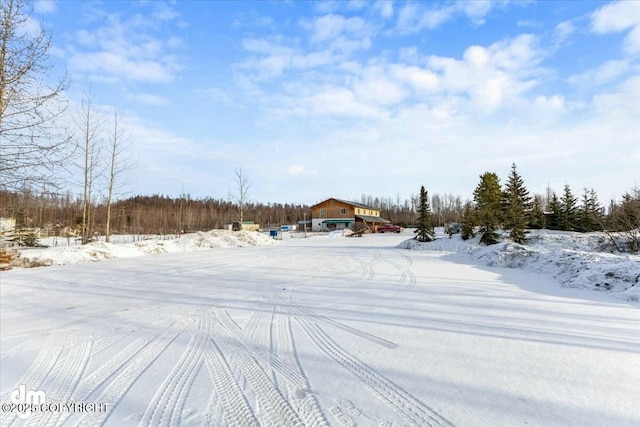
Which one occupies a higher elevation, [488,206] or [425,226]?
[488,206]

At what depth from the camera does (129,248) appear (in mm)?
17969

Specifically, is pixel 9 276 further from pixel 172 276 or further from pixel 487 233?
pixel 487 233

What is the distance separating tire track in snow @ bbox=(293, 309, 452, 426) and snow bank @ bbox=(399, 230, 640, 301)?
21.0ft

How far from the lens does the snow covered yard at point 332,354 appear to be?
255 centimetres

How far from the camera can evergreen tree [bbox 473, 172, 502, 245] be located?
1917 centimetres

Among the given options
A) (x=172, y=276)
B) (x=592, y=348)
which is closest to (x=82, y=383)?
(x=592, y=348)

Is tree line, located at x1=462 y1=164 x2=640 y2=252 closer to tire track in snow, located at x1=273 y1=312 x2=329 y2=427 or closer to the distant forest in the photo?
the distant forest

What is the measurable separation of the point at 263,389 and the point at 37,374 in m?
2.62

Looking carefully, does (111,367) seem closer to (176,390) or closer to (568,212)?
(176,390)

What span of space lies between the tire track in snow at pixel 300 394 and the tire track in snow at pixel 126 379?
1.50 metres

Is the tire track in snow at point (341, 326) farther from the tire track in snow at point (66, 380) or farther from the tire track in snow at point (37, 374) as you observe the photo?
the tire track in snow at point (37, 374)

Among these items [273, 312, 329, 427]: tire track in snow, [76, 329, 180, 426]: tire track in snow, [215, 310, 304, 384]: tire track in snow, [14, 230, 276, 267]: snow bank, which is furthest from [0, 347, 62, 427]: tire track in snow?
[14, 230, 276, 267]: snow bank

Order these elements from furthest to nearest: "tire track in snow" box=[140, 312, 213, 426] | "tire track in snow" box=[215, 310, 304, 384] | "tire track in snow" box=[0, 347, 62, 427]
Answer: "tire track in snow" box=[215, 310, 304, 384] → "tire track in snow" box=[0, 347, 62, 427] → "tire track in snow" box=[140, 312, 213, 426]

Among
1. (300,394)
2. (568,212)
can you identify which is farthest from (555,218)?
(300,394)
